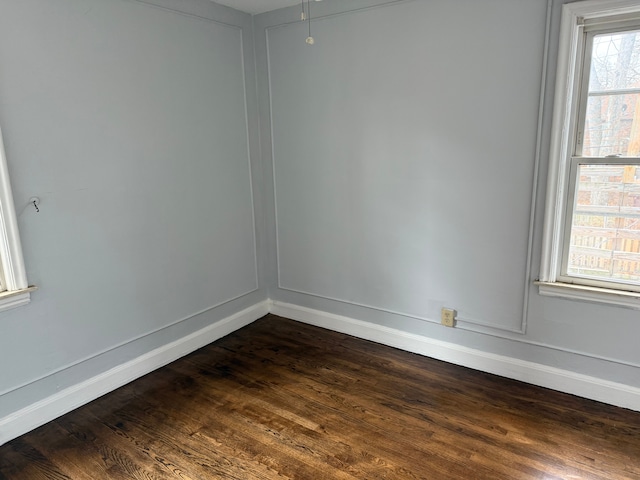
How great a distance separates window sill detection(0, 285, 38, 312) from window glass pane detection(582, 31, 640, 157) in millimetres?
3042

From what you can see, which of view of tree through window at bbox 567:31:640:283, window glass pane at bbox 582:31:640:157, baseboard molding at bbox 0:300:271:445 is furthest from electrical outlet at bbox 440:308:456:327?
baseboard molding at bbox 0:300:271:445

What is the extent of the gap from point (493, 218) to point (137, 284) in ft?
7.37

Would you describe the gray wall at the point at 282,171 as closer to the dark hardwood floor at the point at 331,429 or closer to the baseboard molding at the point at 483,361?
the baseboard molding at the point at 483,361

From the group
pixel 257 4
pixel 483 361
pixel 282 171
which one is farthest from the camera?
pixel 282 171

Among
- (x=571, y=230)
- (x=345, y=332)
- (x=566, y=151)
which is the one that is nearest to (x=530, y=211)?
(x=571, y=230)

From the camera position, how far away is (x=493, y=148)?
2.55 meters

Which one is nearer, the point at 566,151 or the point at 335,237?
the point at 566,151

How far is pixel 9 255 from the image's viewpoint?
215 cm

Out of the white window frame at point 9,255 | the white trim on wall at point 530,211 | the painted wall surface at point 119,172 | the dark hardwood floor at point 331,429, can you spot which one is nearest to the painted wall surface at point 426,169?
the white trim on wall at point 530,211

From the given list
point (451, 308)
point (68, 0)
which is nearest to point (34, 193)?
point (68, 0)

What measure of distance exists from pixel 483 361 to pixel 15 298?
2694 mm

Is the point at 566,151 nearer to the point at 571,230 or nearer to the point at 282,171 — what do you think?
the point at 571,230

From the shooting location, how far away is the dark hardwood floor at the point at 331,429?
201 cm

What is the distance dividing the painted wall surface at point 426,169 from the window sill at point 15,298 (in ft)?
6.07
